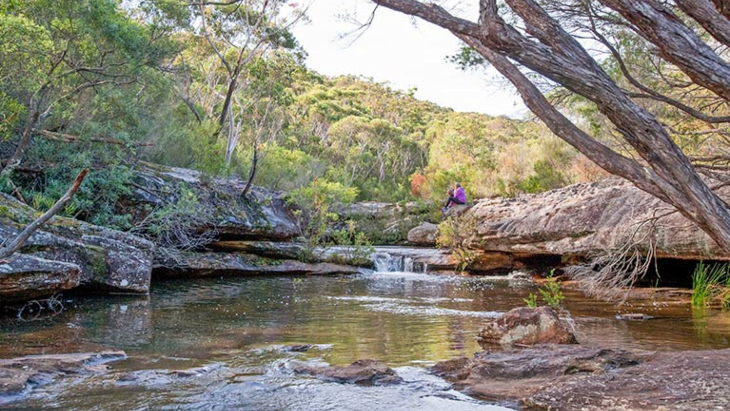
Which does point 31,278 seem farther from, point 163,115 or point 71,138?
point 163,115

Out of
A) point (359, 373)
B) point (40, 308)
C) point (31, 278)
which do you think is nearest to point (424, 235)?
point (40, 308)

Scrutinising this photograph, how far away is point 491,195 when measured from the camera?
27656 mm

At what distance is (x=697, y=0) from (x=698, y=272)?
855cm

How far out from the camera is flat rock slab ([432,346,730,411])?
14.0 ft

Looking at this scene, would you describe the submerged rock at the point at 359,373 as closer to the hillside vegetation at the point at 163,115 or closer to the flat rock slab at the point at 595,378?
the flat rock slab at the point at 595,378

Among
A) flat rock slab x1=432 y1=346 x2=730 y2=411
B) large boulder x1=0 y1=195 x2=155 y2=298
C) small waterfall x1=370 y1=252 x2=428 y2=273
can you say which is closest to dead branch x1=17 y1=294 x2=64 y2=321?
large boulder x1=0 y1=195 x2=155 y2=298

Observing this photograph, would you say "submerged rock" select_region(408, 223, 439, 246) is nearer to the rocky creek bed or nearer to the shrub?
the rocky creek bed

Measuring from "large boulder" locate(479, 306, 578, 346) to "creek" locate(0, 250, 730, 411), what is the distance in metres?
0.30

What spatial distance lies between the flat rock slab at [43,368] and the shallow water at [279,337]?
0.53ft

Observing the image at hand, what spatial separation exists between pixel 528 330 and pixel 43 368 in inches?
199

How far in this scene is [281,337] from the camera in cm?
779

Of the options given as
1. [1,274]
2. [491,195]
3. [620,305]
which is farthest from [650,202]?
[491,195]

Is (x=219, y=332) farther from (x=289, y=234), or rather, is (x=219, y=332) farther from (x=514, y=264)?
(x=514, y=264)

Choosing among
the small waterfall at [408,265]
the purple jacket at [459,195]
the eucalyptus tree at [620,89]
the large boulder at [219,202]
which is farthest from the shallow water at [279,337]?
the purple jacket at [459,195]
